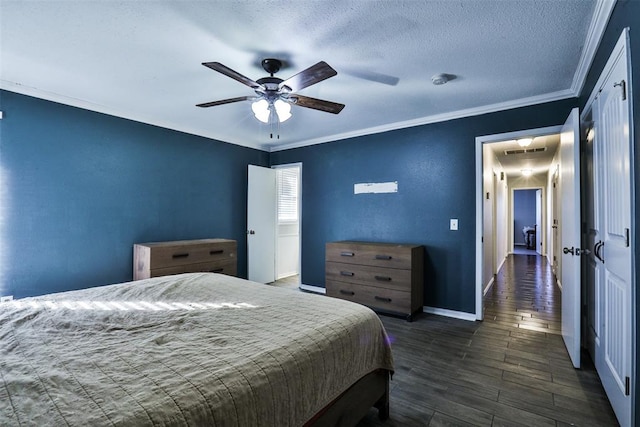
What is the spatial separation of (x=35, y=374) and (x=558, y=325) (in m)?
4.12

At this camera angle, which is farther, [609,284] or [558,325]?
[558,325]

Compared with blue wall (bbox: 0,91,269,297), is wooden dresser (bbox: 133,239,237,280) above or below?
below

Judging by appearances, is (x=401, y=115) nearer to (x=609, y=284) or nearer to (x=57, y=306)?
(x=609, y=284)

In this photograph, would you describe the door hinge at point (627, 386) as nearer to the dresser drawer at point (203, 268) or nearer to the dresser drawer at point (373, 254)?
the dresser drawer at point (373, 254)

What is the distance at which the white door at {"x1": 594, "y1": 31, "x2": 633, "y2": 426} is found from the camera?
59.2 inches

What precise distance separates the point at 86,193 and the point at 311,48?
2769 mm

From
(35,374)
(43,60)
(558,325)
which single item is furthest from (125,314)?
(558,325)

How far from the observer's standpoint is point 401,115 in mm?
3656

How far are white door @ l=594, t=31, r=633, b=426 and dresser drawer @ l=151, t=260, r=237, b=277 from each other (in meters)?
3.63

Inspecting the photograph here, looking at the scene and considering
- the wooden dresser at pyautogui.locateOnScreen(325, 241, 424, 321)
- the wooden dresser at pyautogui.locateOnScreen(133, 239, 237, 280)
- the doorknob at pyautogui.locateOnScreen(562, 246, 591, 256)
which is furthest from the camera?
the wooden dresser at pyautogui.locateOnScreen(325, 241, 424, 321)

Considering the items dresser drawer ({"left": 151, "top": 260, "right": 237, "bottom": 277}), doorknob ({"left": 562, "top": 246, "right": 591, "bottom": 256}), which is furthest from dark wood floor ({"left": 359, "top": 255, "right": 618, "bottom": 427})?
dresser drawer ({"left": 151, "top": 260, "right": 237, "bottom": 277})

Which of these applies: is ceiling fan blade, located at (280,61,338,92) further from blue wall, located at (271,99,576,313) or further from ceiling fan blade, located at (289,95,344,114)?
blue wall, located at (271,99,576,313)

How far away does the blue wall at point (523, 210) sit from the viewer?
11.1 meters

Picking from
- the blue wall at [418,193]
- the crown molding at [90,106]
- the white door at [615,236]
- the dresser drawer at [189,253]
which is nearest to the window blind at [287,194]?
the blue wall at [418,193]
